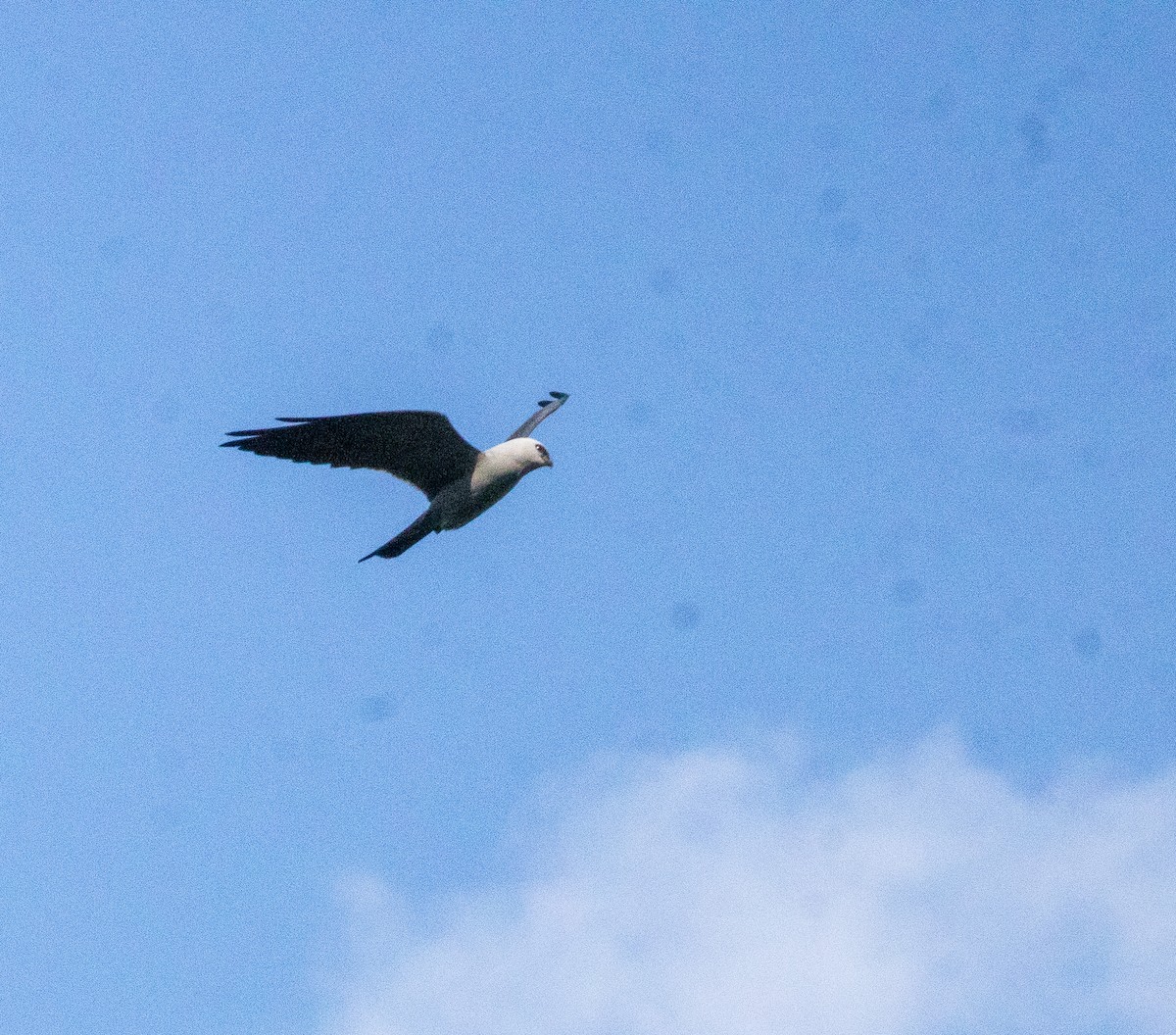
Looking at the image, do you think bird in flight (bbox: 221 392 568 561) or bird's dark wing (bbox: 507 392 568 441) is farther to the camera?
bird's dark wing (bbox: 507 392 568 441)

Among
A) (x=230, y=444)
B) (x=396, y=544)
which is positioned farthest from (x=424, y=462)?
(x=230, y=444)

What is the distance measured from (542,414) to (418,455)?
2.69 m

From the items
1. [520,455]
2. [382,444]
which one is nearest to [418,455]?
[382,444]

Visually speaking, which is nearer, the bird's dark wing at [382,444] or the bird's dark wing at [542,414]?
the bird's dark wing at [382,444]

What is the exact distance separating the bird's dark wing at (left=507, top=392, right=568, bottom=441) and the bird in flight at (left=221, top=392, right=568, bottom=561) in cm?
84

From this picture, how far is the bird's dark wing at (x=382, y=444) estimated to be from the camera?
13500mm

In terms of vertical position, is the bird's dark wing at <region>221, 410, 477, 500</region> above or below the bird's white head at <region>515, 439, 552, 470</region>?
below

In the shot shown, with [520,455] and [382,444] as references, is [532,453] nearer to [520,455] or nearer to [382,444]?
[520,455]

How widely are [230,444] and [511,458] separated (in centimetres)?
275

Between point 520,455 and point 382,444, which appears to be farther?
point 520,455

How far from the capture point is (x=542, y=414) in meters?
16.7

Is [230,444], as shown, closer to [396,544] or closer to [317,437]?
[317,437]

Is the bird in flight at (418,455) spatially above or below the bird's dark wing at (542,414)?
below

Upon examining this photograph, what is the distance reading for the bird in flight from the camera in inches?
534
